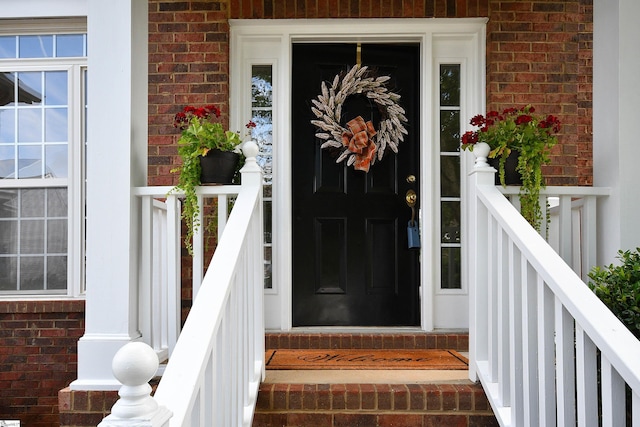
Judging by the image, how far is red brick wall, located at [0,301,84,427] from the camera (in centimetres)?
450

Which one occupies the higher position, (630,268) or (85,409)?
(630,268)

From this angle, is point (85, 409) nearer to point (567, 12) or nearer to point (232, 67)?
point (232, 67)

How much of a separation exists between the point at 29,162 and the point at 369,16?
114 inches

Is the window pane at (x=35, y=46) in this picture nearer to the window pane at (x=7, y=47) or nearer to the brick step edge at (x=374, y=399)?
the window pane at (x=7, y=47)

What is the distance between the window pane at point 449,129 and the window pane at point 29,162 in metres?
3.11

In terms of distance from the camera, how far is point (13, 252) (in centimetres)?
474

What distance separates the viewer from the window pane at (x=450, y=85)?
400 centimetres

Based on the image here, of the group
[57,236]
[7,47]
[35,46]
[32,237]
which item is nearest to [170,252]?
[57,236]

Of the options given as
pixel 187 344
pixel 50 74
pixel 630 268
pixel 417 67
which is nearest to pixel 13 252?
pixel 50 74

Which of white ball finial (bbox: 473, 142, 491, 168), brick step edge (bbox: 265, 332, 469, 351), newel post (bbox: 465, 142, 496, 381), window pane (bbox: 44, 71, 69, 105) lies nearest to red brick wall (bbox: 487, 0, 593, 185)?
brick step edge (bbox: 265, 332, 469, 351)

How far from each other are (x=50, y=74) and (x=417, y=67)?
2.87 m

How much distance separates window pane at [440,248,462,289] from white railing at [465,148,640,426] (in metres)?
1.44

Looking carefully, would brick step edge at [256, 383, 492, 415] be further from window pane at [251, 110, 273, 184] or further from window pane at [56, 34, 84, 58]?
window pane at [56, 34, 84, 58]

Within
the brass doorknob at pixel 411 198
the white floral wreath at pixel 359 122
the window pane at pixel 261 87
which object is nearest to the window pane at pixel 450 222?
the brass doorknob at pixel 411 198
